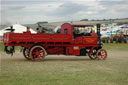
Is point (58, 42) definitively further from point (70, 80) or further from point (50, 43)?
point (70, 80)

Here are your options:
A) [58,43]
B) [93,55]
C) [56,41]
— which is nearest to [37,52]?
[56,41]

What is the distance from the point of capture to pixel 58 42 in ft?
53.2

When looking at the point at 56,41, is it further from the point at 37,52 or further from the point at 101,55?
the point at 101,55

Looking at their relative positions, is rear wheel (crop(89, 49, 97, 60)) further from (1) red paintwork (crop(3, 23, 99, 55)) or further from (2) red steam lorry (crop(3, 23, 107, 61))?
(1) red paintwork (crop(3, 23, 99, 55))

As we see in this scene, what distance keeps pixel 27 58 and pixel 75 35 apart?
308 cm

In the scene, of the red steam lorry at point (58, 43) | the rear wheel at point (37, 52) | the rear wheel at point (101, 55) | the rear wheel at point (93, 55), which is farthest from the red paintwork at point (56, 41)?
the rear wheel at point (93, 55)

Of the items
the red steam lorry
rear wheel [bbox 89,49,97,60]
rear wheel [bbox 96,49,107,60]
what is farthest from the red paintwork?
rear wheel [bbox 89,49,97,60]

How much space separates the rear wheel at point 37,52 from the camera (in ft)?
51.2

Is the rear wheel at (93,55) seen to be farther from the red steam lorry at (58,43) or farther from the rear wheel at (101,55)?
the rear wheel at (101,55)

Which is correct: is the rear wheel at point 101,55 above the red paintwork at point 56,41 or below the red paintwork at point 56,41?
below

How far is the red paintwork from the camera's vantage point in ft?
50.3

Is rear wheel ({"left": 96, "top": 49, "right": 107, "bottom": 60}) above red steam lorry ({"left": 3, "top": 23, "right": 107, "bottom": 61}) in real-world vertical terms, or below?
below

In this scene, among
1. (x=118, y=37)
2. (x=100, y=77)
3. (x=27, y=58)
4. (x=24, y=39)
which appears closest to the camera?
(x=100, y=77)

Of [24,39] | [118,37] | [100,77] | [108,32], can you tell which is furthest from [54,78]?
[108,32]
